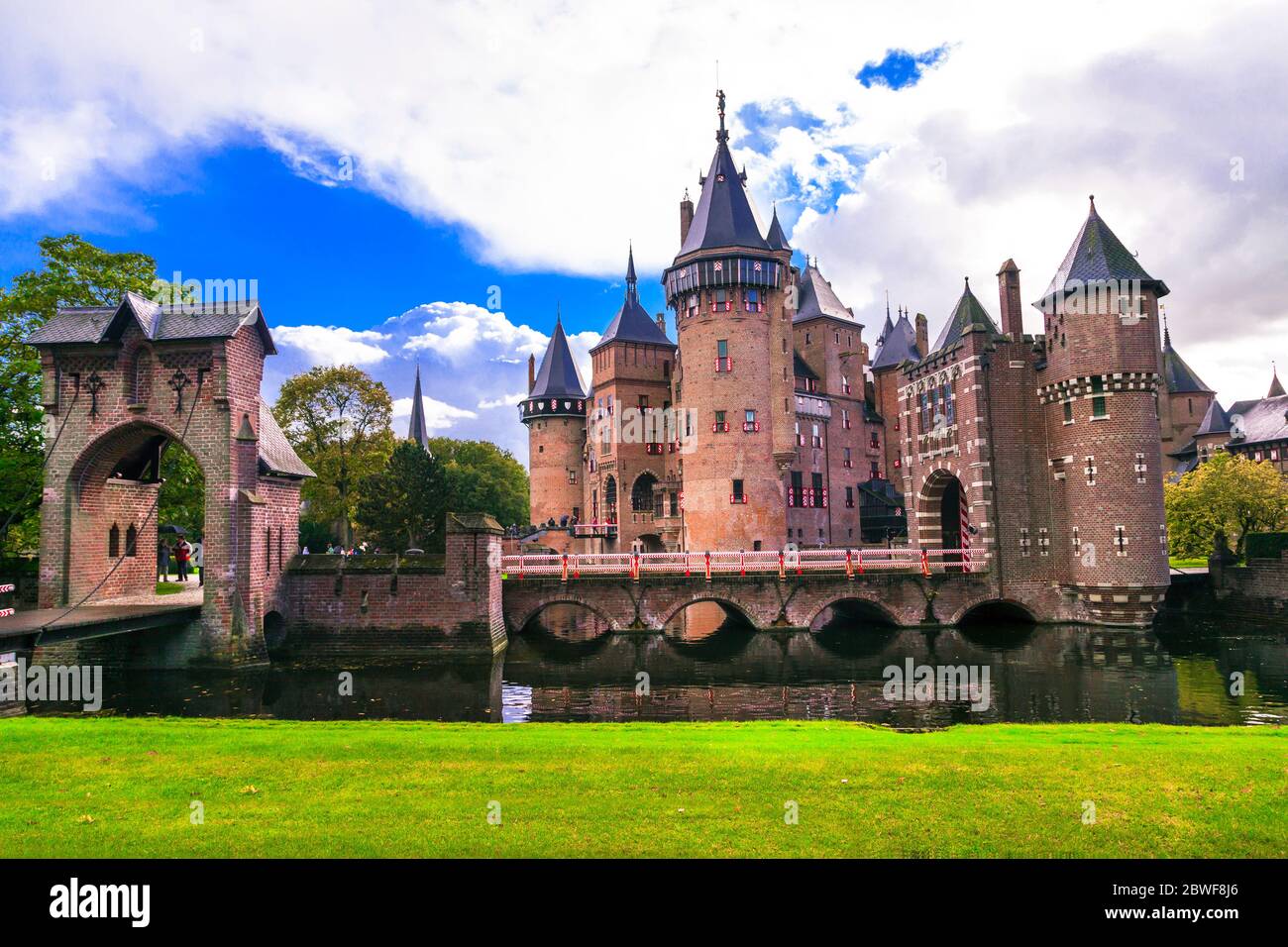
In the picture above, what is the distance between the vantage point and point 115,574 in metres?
25.2

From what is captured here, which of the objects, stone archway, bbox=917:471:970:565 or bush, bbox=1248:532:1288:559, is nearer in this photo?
bush, bbox=1248:532:1288:559

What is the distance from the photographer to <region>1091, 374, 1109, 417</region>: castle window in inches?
1260

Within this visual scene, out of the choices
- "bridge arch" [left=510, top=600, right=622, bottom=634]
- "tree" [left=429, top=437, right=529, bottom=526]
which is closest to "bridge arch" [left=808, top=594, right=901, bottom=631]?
"bridge arch" [left=510, top=600, right=622, bottom=634]

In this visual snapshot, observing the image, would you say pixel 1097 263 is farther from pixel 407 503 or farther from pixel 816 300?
pixel 407 503

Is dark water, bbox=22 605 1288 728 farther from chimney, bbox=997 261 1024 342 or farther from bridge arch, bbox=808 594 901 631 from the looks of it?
chimney, bbox=997 261 1024 342

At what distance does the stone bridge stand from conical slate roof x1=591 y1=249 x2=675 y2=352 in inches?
1120

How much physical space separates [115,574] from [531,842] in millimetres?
24665

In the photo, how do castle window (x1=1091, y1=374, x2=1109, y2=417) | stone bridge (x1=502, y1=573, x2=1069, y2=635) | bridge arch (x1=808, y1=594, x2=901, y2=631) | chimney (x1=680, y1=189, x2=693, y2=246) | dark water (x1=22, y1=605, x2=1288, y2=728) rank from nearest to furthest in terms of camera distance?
1. dark water (x1=22, y1=605, x2=1288, y2=728)
2. stone bridge (x1=502, y1=573, x2=1069, y2=635)
3. castle window (x1=1091, y1=374, x2=1109, y2=417)
4. bridge arch (x1=808, y1=594, x2=901, y2=631)
5. chimney (x1=680, y1=189, x2=693, y2=246)

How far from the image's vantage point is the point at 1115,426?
3178 cm

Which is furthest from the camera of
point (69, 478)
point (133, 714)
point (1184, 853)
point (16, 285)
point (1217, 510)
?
point (1217, 510)

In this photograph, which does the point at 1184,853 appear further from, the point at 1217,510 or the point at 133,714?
the point at 1217,510

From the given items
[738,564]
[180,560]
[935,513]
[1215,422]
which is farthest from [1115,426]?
[1215,422]

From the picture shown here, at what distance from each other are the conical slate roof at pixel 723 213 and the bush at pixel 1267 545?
27.9 meters
